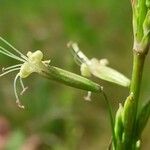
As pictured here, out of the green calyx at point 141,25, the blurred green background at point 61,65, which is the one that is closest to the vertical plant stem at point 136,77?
the green calyx at point 141,25

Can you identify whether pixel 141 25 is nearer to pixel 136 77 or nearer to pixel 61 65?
pixel 136 77

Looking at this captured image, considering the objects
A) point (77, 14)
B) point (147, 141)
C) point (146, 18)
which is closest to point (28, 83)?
point (77, 14)

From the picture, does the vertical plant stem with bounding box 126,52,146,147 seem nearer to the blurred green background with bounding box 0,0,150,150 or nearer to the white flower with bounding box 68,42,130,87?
the white flower with bounding box 68,42,130,87

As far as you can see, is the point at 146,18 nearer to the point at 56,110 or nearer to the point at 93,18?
the point at 56,110

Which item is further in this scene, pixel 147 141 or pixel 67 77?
pixel 147 141

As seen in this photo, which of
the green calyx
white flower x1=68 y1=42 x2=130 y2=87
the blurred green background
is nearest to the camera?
the green calyx

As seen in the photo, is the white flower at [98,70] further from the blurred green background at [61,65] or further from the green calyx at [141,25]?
the blurred green background at [61,65]

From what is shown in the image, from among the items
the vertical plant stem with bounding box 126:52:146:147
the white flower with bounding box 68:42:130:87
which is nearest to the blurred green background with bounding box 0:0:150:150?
the white flower with bounding box 68:42:130:87

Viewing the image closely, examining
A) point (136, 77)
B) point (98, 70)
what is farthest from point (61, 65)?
point (136, 77)
